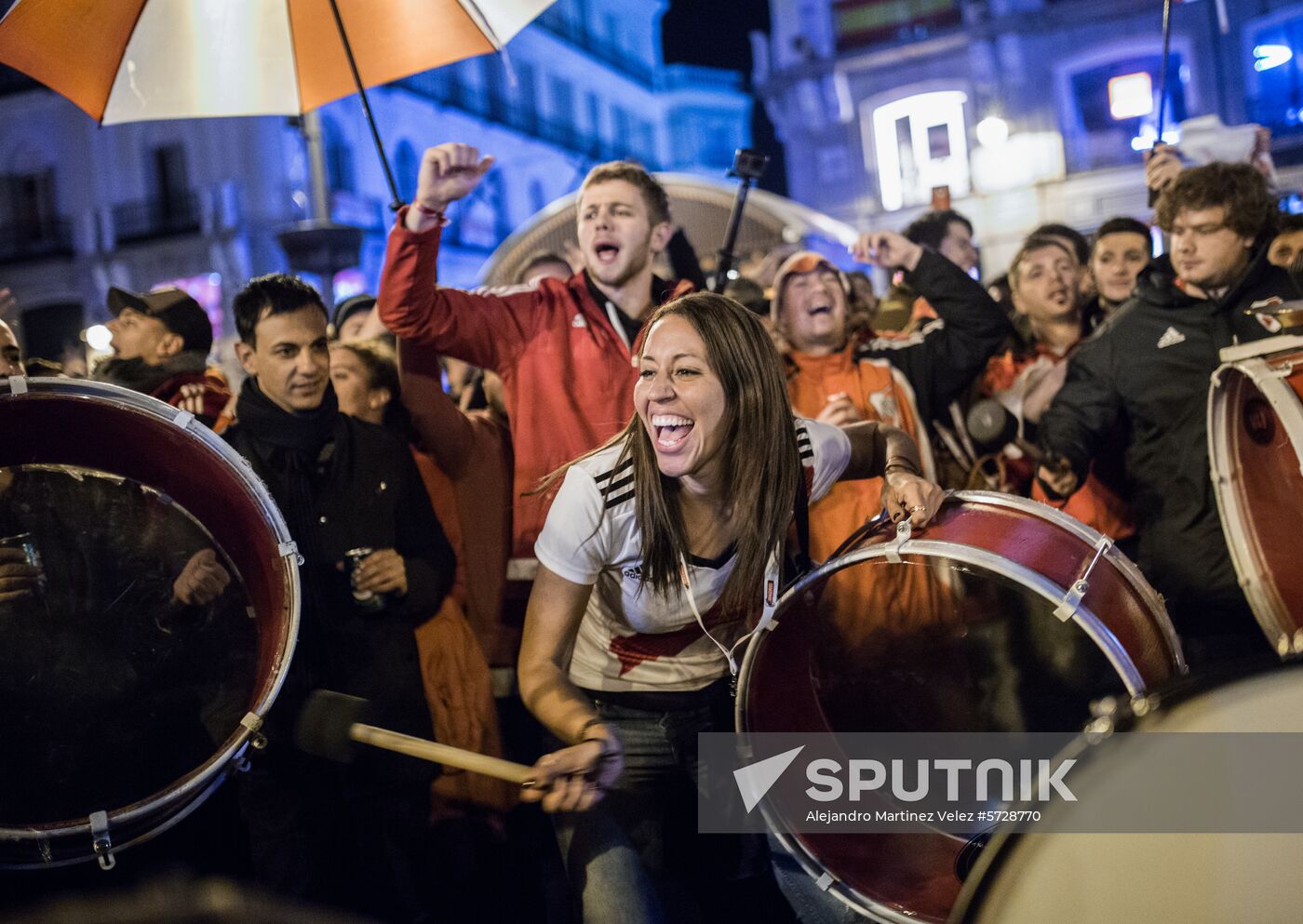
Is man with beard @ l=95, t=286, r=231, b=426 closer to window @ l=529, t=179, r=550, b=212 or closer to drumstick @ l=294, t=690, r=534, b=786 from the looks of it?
drumstick @ l=294, t=690, r=534, b=786

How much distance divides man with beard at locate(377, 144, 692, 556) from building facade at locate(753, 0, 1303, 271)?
14.4 metres

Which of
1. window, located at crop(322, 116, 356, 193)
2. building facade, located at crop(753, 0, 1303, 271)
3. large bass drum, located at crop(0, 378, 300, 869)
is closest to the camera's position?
large bass drum, located at crop(0, 378, 300, 869)

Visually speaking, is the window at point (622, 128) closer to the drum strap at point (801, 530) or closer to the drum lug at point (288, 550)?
the drum strap at point (801, 530)

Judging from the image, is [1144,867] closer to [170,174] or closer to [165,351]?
[165,351]

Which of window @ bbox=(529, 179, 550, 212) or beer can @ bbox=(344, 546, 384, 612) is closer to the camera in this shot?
beer can @ bbox=(344, 546, 384, 612)

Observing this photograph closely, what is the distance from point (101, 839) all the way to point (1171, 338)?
123 inches

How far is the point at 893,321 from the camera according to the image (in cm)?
584

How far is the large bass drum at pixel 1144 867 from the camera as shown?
169 cm

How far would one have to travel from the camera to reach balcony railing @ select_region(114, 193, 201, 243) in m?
23.0

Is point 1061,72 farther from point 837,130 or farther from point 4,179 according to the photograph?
point 4,179

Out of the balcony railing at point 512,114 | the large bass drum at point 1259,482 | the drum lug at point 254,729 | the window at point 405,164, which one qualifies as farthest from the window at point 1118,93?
the drum lug at point 254,729

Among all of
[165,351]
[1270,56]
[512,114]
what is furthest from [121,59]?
[512,114]

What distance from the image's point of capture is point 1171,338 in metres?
3.46

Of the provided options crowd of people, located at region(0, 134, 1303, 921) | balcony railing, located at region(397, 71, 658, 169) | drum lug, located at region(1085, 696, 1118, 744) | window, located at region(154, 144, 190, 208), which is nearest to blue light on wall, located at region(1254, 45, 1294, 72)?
crowd of people, located at region(0, 134, 1303, 921)
